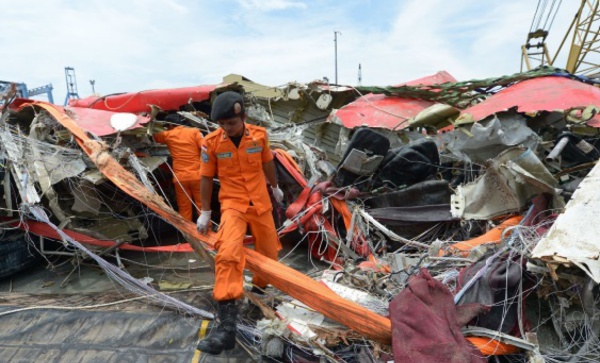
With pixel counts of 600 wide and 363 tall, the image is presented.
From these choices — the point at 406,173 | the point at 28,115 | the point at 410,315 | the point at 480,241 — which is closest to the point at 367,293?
the point at 410,315

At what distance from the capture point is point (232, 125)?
2812 millimetres

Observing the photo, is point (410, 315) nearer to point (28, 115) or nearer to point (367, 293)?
point (367, 293)

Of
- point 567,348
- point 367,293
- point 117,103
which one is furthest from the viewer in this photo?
point 117,103

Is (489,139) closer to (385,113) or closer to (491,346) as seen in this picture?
(385,113)

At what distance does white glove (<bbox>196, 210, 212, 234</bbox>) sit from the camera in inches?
118

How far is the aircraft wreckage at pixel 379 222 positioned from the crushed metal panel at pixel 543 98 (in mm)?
30

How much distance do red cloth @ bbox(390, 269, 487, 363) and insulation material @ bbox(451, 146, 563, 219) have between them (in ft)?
4.60

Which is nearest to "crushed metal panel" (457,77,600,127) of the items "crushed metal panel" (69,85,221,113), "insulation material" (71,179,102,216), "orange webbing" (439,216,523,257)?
"orange webbing" (439,216,523,257)

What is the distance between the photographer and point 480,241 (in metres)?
3.38

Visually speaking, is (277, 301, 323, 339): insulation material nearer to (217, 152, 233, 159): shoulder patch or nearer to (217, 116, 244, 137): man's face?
(217, 152, 233, 159): shoulder patch

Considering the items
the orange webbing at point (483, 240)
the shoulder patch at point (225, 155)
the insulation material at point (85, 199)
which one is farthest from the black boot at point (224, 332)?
the insulation material at point (85, 199)

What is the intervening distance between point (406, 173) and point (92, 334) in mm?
3406

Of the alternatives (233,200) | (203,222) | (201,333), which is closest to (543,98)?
(233,200)

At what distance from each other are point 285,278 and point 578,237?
190 centimetres
